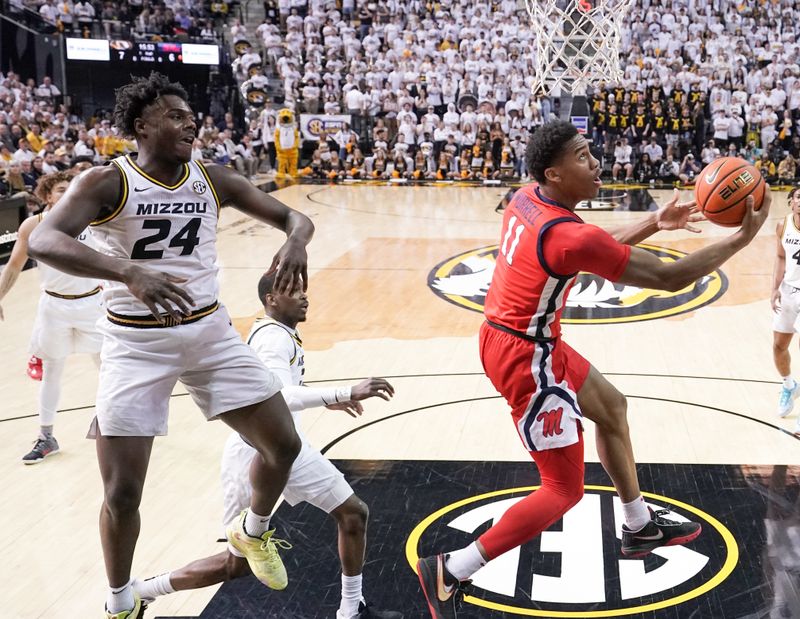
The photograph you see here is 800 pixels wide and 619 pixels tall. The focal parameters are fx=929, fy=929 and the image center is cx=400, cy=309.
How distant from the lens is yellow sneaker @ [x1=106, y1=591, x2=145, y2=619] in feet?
11.1

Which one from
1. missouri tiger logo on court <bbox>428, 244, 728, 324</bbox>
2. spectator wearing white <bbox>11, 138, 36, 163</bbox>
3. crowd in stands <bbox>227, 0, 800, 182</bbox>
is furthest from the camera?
crowd in stands <bbox>227, 0, 800, 182</bbox>

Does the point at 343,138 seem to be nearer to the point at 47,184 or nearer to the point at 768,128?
the point at 768,128

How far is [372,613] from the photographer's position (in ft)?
12.0

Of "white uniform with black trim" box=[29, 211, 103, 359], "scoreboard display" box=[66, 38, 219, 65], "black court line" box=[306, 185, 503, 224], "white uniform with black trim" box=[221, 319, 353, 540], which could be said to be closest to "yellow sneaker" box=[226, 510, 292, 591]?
"white uniform with black trim" box=[221, 319, 353, 540]

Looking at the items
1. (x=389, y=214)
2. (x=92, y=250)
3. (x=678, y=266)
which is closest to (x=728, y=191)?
(x=678, y=266)

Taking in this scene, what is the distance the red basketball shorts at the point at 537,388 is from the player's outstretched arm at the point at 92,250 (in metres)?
1.28

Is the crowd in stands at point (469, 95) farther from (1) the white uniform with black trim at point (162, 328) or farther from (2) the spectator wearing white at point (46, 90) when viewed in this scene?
(1) the white uniform with black trim at point (162, 328)

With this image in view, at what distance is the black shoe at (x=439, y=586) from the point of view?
11.8 feet

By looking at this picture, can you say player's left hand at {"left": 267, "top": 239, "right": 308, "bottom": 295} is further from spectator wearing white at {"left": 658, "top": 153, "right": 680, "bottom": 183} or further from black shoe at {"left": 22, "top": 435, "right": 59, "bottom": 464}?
spectator wearing white at {"left": 658, "top": 153, "right": 680, "bottom": 183}

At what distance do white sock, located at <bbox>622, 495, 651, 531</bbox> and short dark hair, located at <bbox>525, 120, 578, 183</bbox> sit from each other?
4.59 ft

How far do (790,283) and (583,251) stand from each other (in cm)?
322

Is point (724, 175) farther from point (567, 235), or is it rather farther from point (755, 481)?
point (755, 481)

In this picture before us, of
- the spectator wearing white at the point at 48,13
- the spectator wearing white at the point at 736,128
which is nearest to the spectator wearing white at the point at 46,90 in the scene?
the spectator wearing white at the point at 48,13

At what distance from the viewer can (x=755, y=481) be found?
496 cm
